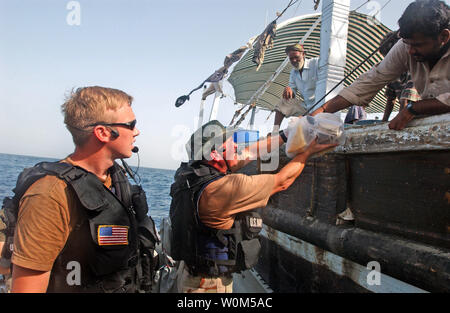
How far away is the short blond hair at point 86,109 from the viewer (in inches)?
62.6

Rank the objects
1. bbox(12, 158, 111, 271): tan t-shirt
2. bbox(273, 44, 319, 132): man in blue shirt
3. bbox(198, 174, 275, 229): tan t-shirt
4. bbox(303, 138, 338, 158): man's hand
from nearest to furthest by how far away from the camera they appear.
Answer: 1. bbox(12, 158, 111, 271): tan t-shirt
2. bbox(198, 174, 275, 229): tan t-shirt
3. bbox(303, 138, 338, 158): man's hand
4. bbox(273, 44, 319, 132): man in blue shirt

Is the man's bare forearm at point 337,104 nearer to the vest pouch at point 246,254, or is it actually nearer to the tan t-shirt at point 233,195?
the tan t-shirt at point 233,195

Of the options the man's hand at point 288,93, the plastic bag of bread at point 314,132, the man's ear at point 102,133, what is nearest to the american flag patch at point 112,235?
the man's ear at point 102,133

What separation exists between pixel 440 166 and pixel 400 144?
240 mm

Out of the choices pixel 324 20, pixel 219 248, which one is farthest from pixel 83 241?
pixel 324 20

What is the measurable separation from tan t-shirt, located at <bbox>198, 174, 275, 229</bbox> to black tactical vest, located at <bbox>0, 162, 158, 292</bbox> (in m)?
0.55

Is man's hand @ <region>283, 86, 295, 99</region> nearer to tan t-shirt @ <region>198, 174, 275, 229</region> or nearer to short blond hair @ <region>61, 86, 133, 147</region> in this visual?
tan t-shirt @ <region>198, 174, 275, 229</region>

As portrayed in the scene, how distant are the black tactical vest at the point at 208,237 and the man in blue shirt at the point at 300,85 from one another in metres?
2.72

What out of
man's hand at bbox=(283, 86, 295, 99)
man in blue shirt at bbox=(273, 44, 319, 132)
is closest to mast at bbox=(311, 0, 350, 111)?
man in blue shirt at bbox=(273, 44, 319, 132)

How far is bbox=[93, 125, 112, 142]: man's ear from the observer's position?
1.60 metres

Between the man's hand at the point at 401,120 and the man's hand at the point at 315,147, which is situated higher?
the man's hand at the point at 401,120

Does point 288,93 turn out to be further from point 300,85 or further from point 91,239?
point 91,239

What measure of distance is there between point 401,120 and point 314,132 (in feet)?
1.71
